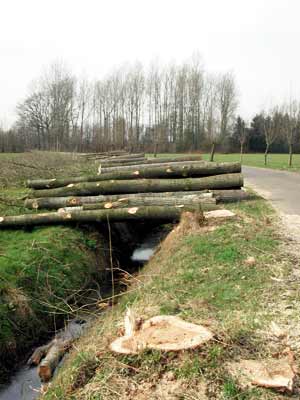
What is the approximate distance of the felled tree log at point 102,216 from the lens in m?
8.81

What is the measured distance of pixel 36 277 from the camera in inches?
262

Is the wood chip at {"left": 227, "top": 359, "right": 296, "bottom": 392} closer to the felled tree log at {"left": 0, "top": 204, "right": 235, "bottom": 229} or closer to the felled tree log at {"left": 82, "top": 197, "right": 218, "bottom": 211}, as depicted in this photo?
the felled tree log at {"left": 0, "top": 204, "right": 235, "bottom": 229}

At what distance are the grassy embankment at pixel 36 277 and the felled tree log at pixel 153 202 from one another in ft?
2.45

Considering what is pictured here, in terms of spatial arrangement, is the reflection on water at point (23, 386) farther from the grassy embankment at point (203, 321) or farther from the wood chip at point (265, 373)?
the wood chip at point (265, 373)

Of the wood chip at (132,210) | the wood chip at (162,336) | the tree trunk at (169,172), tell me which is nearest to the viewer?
the wood chip at (162,336)

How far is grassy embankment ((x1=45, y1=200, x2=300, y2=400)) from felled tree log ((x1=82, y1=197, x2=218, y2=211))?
8.25 ft

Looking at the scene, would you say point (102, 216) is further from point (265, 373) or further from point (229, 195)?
point (265, 373)

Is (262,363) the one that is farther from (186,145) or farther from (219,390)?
(186,145)

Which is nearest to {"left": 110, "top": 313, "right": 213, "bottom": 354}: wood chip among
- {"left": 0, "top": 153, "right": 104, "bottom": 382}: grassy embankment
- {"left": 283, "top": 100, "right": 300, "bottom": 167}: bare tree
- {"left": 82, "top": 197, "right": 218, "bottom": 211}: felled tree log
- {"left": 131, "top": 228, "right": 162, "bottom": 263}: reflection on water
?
{"left": 0, "top": 153, "right": 104, "bottom": 382}: grassy embankment

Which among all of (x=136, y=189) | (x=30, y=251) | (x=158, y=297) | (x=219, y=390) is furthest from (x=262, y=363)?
(x=136, y=189)

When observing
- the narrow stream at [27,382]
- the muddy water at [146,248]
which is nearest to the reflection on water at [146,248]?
the muddy water at [146,248]

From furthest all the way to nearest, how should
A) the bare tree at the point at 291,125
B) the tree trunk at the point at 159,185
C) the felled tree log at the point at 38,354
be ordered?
the bare tree at the point at 291,125 → the tree trunk at the point at 159,185 → the felled tree log at the point at 38,354

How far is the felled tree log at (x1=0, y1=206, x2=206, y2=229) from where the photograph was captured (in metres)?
8.81

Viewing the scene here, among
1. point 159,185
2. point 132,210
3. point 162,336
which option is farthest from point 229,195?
point 162,336
